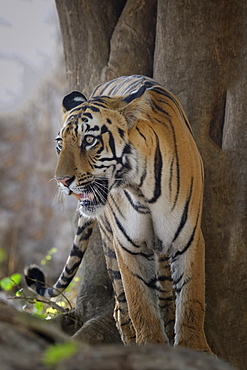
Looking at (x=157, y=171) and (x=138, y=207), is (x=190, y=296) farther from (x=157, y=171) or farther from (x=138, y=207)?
(x=157, y=171)

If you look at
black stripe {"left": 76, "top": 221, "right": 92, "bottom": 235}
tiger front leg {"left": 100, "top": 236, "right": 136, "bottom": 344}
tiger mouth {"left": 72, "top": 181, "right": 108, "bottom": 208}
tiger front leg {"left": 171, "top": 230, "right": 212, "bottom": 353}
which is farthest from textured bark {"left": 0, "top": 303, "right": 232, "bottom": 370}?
black stripe {"left": 76, "top": 221, "right": 92, "bottom": 235}

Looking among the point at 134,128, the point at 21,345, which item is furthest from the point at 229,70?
the point at 21,345

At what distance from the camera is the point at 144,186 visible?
3.02m

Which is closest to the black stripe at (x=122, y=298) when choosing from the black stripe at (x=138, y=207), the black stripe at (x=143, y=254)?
the black stripe at (x=143, y=254)

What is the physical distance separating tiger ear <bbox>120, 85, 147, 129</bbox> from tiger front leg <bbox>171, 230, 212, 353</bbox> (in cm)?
78

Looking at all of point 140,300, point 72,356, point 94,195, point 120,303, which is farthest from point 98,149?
point 72,356

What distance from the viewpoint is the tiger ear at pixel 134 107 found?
9.52 feet

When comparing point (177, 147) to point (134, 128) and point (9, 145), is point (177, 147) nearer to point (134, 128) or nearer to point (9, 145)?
point (134, 128)

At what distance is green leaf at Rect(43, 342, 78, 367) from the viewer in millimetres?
776

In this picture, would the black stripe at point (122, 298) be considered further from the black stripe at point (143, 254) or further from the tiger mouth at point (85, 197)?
the tiger mouth at point (85, 197)

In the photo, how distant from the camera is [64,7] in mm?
4395

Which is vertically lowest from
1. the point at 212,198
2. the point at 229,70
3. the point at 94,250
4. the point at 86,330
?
the point at 86,330

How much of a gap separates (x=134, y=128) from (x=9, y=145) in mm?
6774

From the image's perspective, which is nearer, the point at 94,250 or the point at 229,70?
the point at 229,70
